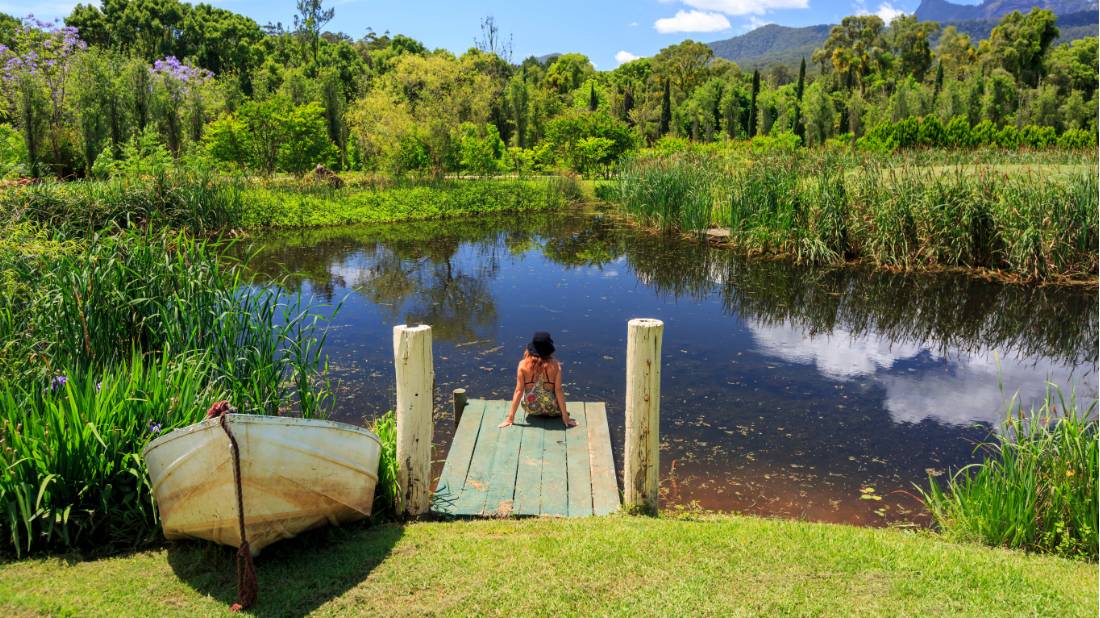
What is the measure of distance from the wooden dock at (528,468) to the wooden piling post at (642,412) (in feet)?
0.90

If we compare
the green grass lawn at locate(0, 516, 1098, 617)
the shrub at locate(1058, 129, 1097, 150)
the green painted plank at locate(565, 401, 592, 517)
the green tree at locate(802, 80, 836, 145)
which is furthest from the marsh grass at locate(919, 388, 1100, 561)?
the green tree at locate(802, 80, 836, 145)

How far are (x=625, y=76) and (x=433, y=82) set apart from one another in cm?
3999

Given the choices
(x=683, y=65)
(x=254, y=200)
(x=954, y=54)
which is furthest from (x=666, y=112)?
(x=954, y=54)

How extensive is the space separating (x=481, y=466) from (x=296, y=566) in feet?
6.01

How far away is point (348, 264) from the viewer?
15.9 metres

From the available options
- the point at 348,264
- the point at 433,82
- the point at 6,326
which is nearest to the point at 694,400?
the point at 6,326

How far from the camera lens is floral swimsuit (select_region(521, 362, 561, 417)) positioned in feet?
20.4

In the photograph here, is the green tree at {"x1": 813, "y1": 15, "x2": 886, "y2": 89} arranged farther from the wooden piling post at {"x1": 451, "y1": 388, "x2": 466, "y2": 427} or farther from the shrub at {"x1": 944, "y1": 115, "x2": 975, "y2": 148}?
the wooden piling post at {"x1": 451, "y1": 388, "x2": 466, "y2": 427}

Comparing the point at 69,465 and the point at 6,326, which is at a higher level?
the point at 6,326

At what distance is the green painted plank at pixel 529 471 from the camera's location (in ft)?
16.1

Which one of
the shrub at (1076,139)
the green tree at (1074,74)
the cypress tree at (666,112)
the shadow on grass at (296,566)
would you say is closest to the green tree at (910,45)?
the green tree at (1074,74)

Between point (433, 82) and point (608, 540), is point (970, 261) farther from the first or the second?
point (433, 82)

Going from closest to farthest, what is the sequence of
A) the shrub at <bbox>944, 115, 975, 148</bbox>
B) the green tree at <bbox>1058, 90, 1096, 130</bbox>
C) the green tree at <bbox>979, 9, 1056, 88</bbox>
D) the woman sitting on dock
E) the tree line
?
1. the woman sitting on dock
2. the tree line
3. the shrub at <bbox>944, 115, 975, 148</bbox>
4. the green tree at <bbox>1058, 90, 1096, 130</bbox>
5. the green tree at <bbox>979, 9, 1056, 88</bbox>

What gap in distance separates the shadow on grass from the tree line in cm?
846
